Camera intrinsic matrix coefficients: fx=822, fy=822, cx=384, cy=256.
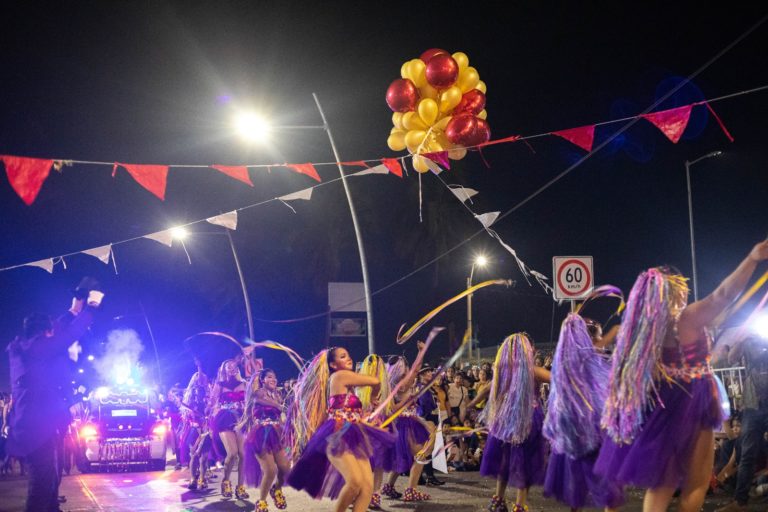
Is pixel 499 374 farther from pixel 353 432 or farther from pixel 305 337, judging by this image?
pixel 305 337

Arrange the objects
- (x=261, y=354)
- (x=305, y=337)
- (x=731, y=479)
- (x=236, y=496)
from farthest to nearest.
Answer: (x=261, y=354), (x=305, y=337), (x=236, y=496), (x=731, y=479)

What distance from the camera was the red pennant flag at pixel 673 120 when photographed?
1011cm

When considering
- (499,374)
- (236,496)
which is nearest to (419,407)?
(236,496)

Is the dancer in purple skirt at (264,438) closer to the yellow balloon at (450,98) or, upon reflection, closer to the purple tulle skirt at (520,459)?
the purple tulle skirt at (520,459)

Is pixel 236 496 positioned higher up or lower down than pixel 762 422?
lower down

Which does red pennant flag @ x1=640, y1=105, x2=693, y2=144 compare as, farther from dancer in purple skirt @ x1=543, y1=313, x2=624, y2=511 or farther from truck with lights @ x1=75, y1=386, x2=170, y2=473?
truck with lights @ x1=75, y1=386, x2=170, y2=473

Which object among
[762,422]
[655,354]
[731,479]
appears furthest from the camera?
[731,479]

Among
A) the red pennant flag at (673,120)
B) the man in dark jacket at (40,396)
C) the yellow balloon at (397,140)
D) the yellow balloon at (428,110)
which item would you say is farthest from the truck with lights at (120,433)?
the red pennant flag at (673,120)

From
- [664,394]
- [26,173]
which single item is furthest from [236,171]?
[664,394]

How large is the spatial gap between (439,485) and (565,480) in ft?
19.5

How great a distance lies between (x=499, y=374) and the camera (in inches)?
391

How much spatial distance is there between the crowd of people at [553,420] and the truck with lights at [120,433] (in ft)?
8.94

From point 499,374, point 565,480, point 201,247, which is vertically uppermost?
point 201,247

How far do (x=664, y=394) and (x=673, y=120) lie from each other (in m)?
5.40
